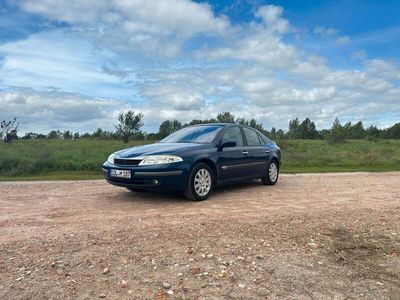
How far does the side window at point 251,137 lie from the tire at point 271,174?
714mm

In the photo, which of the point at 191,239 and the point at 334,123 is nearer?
the point at 191,239

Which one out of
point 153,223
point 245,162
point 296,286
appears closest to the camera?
point 296,286

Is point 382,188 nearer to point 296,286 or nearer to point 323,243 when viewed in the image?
point 323,243

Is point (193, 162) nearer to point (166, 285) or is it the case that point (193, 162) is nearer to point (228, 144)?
point (228, 144)

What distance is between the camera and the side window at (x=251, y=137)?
9.16 meters

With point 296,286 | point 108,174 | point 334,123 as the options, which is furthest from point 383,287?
point 334,123

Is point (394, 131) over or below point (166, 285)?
over

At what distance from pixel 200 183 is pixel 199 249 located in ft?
10.3

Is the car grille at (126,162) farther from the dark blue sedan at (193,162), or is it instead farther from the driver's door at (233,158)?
the driver's door at (233,158)

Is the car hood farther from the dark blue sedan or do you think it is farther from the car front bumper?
the car front bumper

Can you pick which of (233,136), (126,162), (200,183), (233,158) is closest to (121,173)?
(126,162)

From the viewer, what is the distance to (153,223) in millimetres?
5348

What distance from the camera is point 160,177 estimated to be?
6.83 meters

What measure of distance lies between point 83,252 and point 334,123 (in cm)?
5547
